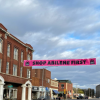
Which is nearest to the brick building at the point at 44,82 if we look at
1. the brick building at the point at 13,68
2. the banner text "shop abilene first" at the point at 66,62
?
the brick building at the point at 13,68

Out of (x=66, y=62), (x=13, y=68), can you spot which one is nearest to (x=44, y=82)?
(x=13, y=68)

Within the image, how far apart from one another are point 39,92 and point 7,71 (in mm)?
27017

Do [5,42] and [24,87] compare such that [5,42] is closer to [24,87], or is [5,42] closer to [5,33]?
[5,33]

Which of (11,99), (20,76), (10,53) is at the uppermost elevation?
(10,53)

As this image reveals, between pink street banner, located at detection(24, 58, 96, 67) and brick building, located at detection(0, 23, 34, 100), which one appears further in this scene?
brick building, located at detection(0, 23, 34, 100)

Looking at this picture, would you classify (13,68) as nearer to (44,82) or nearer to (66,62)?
(66,62)

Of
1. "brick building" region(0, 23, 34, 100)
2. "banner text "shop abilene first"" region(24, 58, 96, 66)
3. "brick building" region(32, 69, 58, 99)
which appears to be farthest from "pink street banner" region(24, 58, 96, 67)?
"brick building" region(32, 69, 58, 99)

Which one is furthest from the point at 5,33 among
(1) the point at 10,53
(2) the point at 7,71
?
(2) the point at 7,71

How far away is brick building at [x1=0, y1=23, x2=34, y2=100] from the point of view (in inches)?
1308

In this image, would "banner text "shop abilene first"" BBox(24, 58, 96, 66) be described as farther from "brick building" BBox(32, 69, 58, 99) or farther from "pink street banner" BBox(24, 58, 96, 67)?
"brick building" BBox(32, 69, 58, 99)

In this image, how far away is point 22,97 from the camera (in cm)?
4297

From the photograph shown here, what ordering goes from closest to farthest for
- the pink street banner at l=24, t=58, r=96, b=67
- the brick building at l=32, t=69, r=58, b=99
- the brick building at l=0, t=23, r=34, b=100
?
1. the pink street banner at l=24, t=58, r=96, b=67
2. the brick building at l=0, t=23, r=34, b=100
3. the brick building at l=32, t=69, r=58, b=99

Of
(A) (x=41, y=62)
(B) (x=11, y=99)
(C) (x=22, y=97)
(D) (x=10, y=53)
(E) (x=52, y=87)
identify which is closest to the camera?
(A) (x=41, y=62)

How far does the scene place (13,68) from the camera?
3812cm
